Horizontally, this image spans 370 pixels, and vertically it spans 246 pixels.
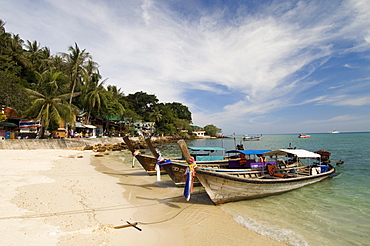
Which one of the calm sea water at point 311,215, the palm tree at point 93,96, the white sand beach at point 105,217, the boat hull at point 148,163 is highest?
the palm tree at point 93,96

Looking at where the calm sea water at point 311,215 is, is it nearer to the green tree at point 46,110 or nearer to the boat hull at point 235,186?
the boat hull at point 235,186

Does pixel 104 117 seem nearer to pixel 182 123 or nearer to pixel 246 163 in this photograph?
pixel 182 123

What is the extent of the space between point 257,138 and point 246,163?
88.1 metres

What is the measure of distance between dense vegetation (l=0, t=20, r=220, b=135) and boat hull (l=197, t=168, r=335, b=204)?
75.8ft

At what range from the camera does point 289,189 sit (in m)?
10.5

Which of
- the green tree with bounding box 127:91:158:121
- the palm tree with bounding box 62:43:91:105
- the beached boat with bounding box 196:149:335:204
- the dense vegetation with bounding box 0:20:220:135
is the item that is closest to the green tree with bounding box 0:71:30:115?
the dense vegetation with bounding box 0:20:220:135

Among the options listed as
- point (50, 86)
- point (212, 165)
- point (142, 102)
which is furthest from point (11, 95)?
point (142, 102)

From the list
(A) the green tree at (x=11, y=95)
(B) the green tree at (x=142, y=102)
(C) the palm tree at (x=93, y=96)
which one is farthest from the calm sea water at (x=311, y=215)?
(B) the green tree at (x=142, y=102)

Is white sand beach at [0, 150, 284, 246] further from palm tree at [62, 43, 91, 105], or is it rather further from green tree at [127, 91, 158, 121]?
green tree at [127, 91, 158, 121]

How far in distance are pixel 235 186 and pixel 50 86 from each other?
1348 inches

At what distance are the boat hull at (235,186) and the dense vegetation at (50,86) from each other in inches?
910

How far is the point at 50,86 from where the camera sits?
31.8 meters

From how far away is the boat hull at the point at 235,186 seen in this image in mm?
8078

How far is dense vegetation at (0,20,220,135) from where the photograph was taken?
76.6 feet
